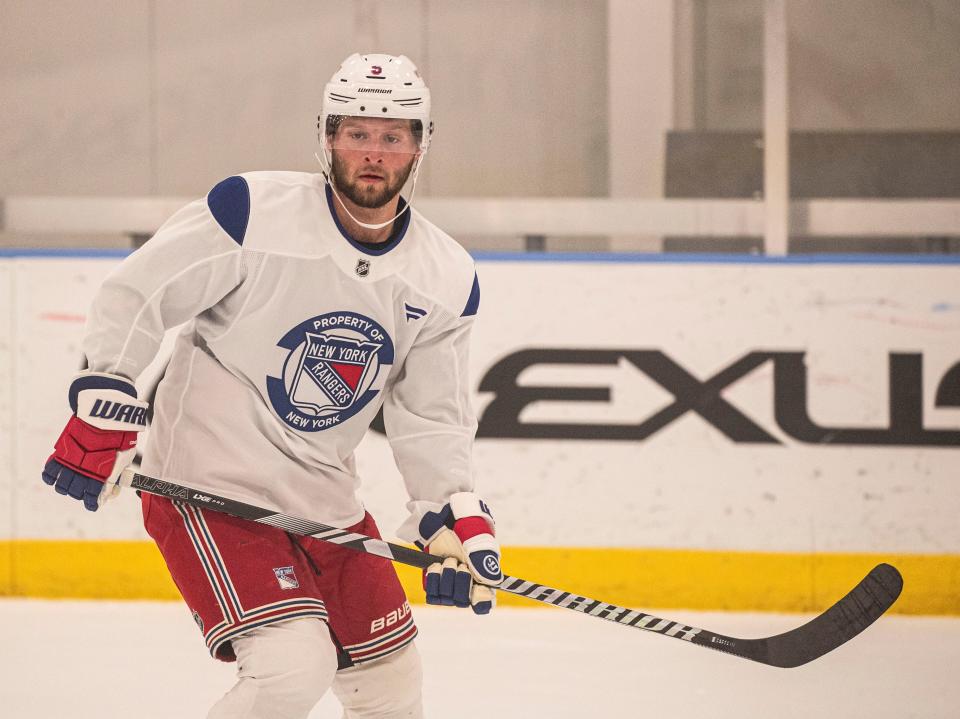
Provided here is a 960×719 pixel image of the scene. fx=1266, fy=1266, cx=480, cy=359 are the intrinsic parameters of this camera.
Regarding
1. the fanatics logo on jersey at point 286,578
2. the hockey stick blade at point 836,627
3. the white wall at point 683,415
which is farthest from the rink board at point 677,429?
the fanatics logo on jersey at point 286,578

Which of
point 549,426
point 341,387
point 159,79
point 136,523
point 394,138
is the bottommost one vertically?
point 136,523

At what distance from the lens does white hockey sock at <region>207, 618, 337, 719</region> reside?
165 cm

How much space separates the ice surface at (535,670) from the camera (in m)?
2.76

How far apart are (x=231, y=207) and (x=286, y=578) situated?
528mm

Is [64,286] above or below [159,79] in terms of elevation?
below

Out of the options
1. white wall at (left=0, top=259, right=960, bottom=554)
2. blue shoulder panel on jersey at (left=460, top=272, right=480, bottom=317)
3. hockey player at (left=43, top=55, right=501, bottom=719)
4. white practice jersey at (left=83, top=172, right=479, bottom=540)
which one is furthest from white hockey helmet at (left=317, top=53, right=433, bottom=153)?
white wall at (left=0, top=259, right=960, bottom=554)

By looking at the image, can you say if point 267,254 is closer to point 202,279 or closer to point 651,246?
point 202,279

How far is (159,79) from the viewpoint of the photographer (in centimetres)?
458

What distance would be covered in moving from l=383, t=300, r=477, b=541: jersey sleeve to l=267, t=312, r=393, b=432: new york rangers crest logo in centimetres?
8

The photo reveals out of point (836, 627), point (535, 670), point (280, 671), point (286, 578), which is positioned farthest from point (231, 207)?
point (535, 670)

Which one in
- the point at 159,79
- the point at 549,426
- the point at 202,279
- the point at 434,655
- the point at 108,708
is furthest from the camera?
the point at 159,79

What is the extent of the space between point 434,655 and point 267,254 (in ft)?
5.30

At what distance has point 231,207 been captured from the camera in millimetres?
1792

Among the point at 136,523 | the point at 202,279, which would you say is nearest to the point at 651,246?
the point at 136,523
